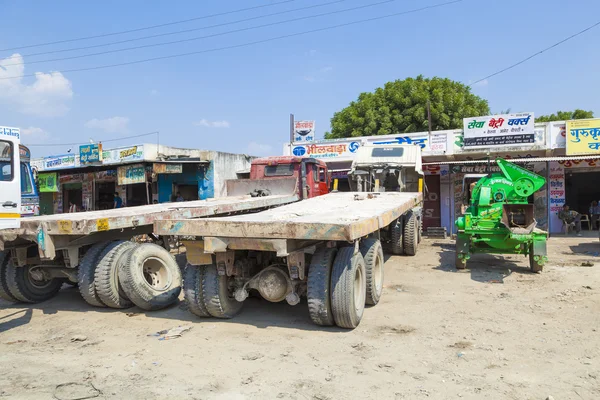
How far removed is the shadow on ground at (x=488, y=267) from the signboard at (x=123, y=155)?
39.6 feet

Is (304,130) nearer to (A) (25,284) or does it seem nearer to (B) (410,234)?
(B) (410,234)

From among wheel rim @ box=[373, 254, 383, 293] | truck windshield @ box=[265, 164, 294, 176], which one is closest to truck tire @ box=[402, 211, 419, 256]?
truck windshield @ box=[265, 164, 294, 176]

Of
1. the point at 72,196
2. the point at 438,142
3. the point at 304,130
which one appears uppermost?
the point at 304,130

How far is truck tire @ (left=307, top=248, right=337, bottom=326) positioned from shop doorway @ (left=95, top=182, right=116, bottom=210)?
18.6 meters

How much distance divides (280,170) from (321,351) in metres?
6.45

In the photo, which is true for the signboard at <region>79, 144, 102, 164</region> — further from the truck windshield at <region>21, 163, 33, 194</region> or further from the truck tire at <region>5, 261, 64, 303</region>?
the truck tire at <region>5, 261, 64, 303</region>

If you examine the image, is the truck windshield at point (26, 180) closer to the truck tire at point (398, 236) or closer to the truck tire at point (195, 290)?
the truck tire at point (195, 290)

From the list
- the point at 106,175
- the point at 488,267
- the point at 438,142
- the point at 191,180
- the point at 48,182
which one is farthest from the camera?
the point at 48,182

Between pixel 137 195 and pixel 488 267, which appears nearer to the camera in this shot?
pixel 488 267

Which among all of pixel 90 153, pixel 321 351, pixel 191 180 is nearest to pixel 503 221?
pixel 321 351

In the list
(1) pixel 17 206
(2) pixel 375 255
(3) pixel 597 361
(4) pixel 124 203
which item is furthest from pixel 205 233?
(4) pixel 124 203

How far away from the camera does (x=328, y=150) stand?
653 inches

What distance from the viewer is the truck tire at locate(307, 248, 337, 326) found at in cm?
457

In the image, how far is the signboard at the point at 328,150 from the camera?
16219mm
